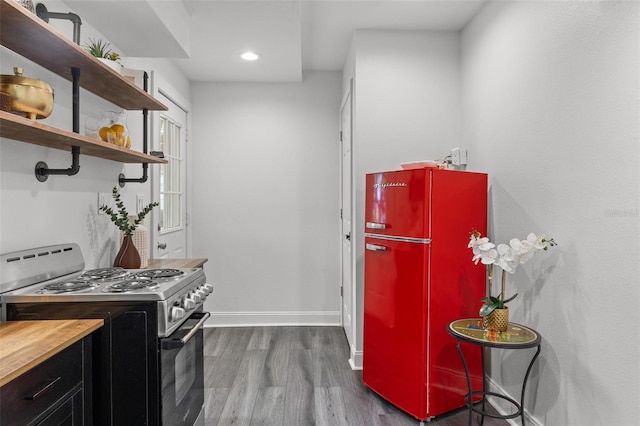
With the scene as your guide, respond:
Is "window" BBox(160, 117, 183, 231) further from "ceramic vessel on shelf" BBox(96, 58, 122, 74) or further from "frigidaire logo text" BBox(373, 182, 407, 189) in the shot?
"frigidaire logo text" BBox(373, 182, 407, 189)

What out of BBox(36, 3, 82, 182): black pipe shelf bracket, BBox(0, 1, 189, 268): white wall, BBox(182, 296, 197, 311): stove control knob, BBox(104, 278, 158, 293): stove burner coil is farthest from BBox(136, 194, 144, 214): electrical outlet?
BBox(182, 296, 197, 311): stove control knob

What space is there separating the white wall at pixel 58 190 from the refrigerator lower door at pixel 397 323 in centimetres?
158

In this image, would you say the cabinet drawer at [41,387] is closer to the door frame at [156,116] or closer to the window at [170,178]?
the door frame at [156,116]

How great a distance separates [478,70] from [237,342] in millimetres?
2862

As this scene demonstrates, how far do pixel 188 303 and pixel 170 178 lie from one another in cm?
206

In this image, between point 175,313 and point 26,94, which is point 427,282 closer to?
point 175,313

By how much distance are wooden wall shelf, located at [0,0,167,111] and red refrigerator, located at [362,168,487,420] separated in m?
1.50

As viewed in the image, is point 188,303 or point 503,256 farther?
point 503,256

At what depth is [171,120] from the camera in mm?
3527

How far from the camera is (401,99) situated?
3047mm

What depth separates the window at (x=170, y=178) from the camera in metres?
3.36

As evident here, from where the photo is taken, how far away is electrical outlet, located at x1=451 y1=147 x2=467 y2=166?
296cm

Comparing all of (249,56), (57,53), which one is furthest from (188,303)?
(249,56)

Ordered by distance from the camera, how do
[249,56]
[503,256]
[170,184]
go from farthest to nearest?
[170,184], [249,56], [503,256]
